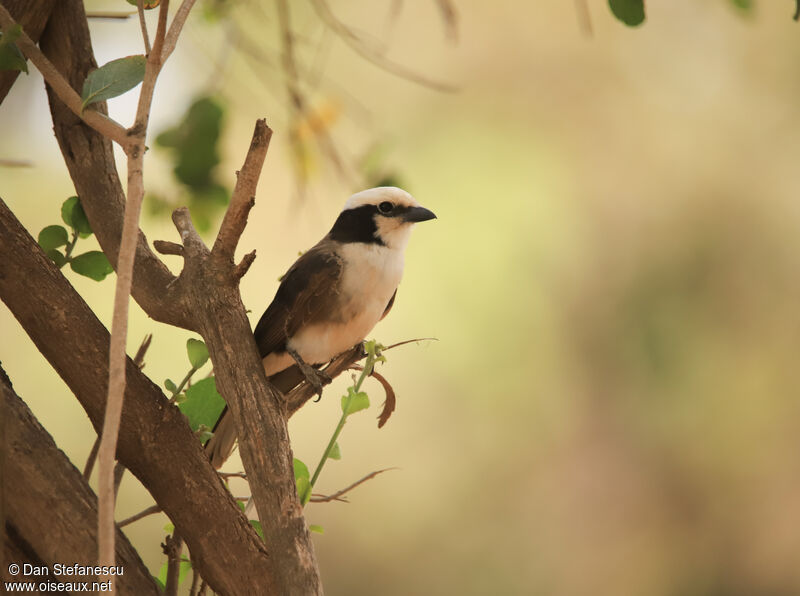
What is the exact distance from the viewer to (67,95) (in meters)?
1.34

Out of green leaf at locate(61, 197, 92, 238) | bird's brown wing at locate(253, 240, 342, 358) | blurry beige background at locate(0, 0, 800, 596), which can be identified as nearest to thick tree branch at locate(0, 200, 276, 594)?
green leaf at locate(61, 197, 92, 238)

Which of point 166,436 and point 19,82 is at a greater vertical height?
point 19,82

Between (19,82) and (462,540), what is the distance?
3773mm

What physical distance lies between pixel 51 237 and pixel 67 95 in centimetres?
41

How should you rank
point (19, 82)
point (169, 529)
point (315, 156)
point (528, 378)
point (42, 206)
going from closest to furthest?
point (169, 529)
point (315, 156)
point (19, 82)
point (42, 206)
point (528, 378)

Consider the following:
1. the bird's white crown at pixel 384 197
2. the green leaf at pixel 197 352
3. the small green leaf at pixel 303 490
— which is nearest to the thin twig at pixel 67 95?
the green leaf at pixel 197 352

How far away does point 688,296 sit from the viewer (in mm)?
5809

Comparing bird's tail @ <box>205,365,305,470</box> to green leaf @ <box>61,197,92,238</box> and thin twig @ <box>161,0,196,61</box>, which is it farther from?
thin twig @ <box>161,0,196,61</box>

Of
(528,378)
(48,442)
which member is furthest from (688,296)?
(48,442)

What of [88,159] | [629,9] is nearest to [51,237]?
[88,159]

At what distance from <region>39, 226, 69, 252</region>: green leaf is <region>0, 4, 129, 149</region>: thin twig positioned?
34cm

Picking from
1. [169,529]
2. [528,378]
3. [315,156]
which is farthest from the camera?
[528,378]

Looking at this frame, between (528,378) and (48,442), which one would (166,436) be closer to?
(48,442)

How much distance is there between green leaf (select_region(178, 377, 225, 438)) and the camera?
1.66m
